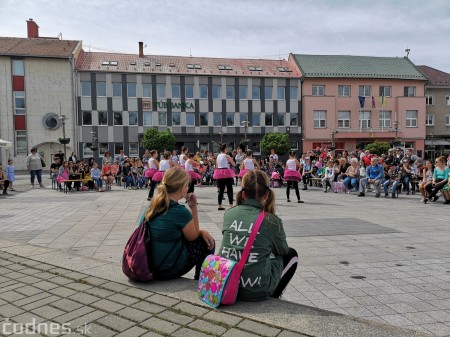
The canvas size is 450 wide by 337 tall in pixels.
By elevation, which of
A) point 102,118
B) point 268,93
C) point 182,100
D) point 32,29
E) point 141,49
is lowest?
point 102,118

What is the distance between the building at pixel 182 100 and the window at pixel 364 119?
783 cm

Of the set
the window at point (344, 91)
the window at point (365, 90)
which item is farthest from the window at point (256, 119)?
the window at point (365, 90)

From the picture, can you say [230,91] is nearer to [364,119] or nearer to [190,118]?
[190,118]

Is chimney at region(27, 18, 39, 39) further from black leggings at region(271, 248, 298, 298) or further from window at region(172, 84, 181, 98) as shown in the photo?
black leggings at region(271, 248, 298, 298)

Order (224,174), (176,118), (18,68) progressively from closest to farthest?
(224,174) → (18,68) → (176,118)

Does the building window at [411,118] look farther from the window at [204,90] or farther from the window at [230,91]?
the window at [204,90]

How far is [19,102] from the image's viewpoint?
3928 cm

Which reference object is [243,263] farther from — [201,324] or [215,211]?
[215,211]

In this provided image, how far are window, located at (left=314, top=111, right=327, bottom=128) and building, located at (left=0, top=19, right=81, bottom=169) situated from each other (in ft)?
91.4

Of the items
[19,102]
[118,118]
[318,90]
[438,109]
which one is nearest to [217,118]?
[118,118]

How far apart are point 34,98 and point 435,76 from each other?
50097mm

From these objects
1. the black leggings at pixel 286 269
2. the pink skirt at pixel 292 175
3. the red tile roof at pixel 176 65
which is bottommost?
the black leggings at pixel 286 269

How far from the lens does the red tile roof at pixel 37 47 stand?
1538 inches

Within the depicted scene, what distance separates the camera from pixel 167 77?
42344mm
